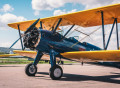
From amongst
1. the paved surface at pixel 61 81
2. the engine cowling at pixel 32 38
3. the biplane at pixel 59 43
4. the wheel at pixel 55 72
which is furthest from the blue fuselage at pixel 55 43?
the paved surface at pixel 61 81

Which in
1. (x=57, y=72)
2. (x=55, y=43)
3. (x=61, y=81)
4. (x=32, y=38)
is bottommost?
(x=61, y=81)

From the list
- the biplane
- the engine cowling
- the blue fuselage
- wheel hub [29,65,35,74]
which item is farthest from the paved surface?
the engine cowling

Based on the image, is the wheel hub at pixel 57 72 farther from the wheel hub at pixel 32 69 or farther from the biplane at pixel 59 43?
the wheel hub at pixel 32 69

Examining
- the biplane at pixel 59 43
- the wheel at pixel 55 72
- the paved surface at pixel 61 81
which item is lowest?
the paved surface at pixel 61 81

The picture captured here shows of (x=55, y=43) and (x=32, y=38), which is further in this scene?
(x=55, y=43)

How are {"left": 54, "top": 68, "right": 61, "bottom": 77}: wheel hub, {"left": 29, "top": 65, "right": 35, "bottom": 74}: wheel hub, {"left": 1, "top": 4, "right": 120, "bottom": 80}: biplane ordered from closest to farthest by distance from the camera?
1. {"left": 1, "top": 4, "right": 120, "bottom": 80}: biplane
2. {"left": 54, "top": 68, "right": 61, "bottom": 77}: wheel hub
3. {"left": 29, "top": 65, "right": 35, "bottom": 74}: wheel hub

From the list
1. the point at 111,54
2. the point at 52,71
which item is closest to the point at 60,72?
the point at 52,71

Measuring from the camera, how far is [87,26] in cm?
1188

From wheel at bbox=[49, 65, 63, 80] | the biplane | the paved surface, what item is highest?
the biplane

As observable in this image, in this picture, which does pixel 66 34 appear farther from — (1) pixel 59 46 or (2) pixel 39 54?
(2) pixel 39 54

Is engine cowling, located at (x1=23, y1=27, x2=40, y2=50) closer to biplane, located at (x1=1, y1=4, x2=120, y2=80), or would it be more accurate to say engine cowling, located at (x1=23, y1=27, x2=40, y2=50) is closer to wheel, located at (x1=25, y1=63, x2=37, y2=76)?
biplane, located at (x1=1, y1=4, x2=120, y2=80)

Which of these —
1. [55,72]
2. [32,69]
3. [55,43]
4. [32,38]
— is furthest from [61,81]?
[32,69]

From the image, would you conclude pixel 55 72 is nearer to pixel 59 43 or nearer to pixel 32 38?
pixel 59 43

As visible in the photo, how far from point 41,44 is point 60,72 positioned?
1.77m
